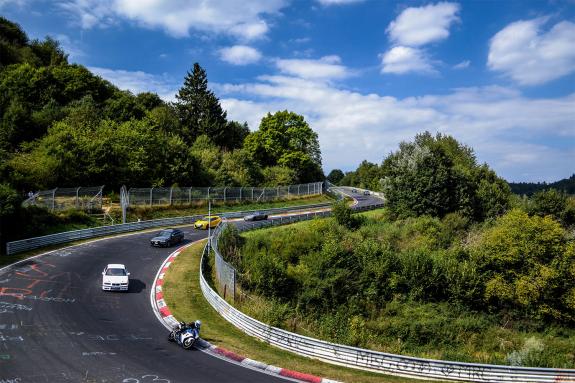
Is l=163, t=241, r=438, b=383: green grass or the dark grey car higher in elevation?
the dark grey car

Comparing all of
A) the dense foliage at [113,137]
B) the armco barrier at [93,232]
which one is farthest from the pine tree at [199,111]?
the armco barrier at [93,232]

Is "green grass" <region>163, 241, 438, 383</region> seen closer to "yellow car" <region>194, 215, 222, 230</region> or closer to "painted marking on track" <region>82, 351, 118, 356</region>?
"painted marking on track" <region>82, 351, 118, 356</region>

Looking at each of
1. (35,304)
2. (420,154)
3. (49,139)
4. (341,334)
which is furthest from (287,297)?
(49,139)

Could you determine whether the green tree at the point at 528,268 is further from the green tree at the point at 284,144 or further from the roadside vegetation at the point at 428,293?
the green tree at the point at 284,144

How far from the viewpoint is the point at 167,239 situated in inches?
1634

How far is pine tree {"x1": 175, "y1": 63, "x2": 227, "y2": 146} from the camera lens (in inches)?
3661

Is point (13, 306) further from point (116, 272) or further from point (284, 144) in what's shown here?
point (284, 144)

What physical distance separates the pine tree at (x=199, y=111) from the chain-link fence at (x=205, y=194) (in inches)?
925

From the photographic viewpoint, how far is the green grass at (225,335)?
18.8 m

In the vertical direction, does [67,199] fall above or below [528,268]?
above

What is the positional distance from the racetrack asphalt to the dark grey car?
7387 millimetres

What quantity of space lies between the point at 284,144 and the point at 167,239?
5223cm

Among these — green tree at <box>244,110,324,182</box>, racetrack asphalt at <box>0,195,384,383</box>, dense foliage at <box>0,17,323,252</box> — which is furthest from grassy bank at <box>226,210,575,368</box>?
green tree at <box>244,110,324,182</box>

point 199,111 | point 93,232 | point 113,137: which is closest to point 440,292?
point 93,232
